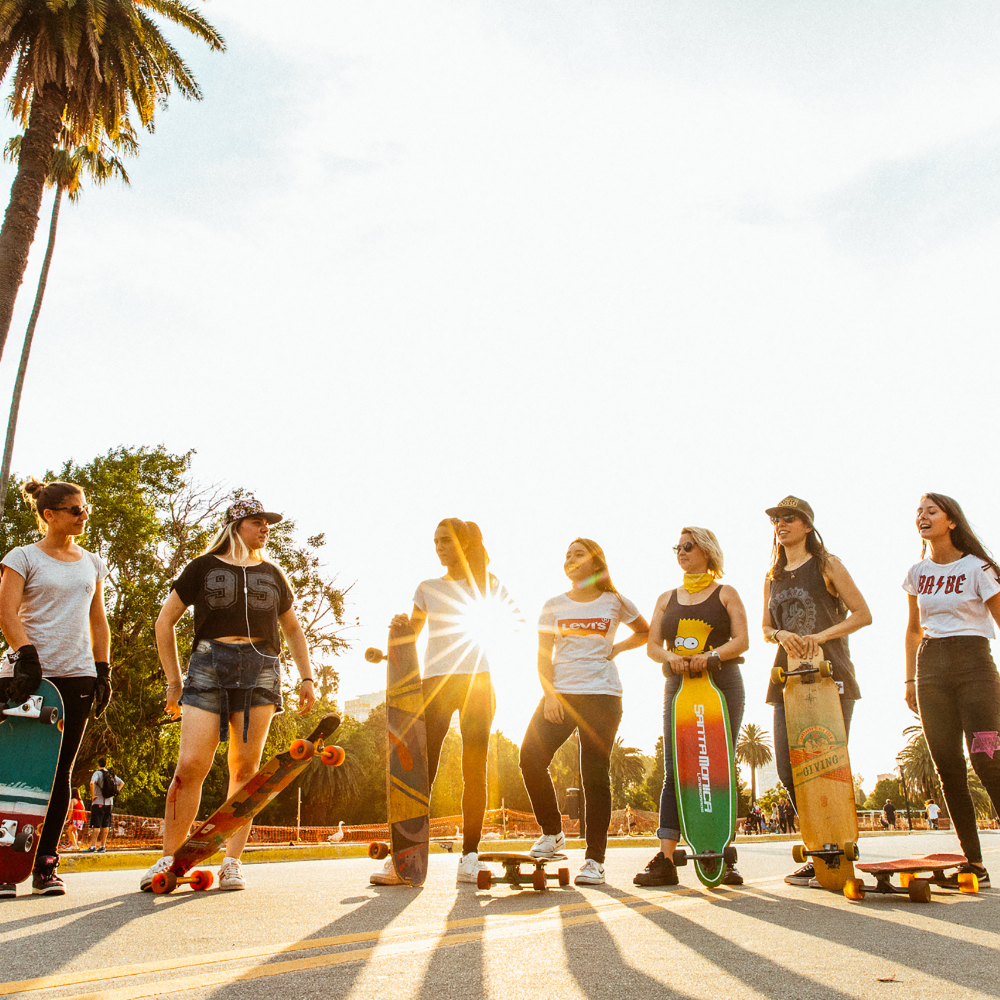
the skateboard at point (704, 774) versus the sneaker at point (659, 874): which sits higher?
the skateboard at point (704, 774)

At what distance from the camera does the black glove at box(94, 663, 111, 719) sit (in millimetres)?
4812

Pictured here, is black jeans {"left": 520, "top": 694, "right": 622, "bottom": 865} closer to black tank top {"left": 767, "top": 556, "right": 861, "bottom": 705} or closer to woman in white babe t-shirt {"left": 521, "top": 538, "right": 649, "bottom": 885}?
woman in white babe t-shirt {"left": 521, "top": 538, "right": 649, "bottom": 885}

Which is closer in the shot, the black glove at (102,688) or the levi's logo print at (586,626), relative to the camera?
the black glove at (102,688)

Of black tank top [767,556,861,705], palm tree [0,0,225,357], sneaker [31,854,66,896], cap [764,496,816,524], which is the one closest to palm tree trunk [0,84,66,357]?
palm tree [0,0,225,357]

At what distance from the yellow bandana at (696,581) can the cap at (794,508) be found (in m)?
0.66

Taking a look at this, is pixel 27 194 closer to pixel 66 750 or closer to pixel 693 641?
pixel 66 750

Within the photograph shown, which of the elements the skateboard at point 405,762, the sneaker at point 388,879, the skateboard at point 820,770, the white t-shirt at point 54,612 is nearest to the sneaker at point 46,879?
the white t-shirt at point 54,612

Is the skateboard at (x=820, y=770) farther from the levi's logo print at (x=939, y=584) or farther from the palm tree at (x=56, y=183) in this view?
the palm tree at (x=56, y=183)

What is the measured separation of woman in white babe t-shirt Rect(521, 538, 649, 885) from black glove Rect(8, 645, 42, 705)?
2.95m

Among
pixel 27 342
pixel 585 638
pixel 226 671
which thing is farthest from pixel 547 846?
pixel 27 342

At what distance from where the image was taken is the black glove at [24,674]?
439 cm

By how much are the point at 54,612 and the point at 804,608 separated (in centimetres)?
474

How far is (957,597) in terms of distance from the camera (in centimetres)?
529

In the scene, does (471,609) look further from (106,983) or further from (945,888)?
(106,983)
